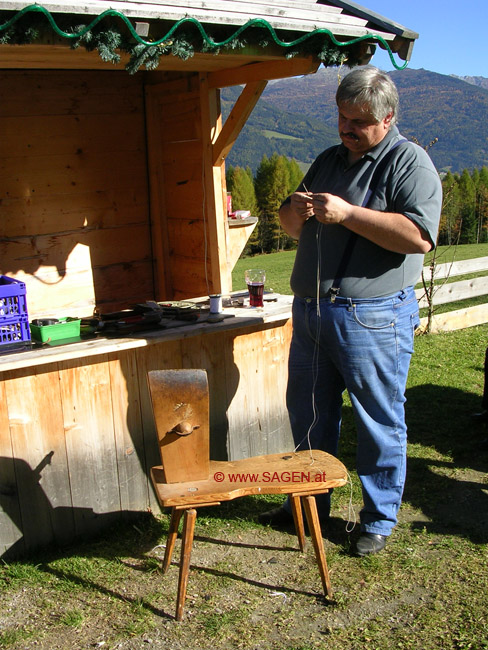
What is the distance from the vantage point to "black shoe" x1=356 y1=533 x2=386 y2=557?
3.35 metres

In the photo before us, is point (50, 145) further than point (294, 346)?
Yes

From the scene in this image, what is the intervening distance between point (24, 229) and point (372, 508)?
311 cm

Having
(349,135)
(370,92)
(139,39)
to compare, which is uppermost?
(139,39)

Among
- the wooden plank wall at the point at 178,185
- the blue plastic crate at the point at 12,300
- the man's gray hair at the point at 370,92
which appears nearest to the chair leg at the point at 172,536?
the blue plastic crate at the point at 12,300

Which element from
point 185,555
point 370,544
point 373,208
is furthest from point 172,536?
point 373,208

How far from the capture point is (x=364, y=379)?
10.5 ft

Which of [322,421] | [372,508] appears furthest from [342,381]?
[372,508]

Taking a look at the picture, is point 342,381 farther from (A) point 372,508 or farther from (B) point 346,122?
(B) point 346,122

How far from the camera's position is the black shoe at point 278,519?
3.72 m

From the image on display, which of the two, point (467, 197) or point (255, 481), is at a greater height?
Answer: point (255, 481)

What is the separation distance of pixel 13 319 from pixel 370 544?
2066 millimetres

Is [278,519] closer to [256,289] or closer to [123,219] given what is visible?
[256,289]

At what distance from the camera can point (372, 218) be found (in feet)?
9.68

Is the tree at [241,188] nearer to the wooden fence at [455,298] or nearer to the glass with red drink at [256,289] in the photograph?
the wooden fence at [455,298]
